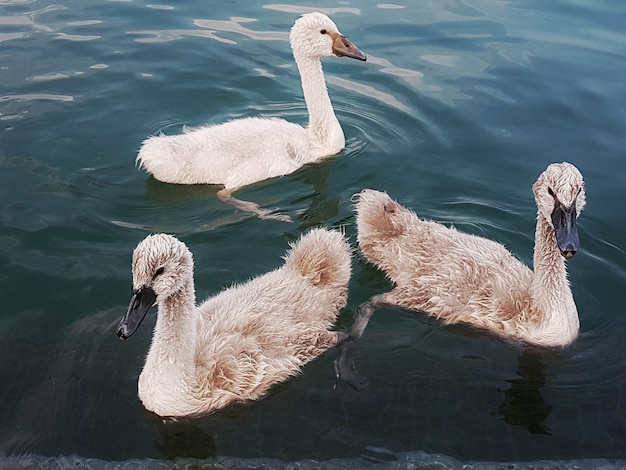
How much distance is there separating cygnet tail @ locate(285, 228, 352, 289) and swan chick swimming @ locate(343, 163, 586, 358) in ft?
1.08

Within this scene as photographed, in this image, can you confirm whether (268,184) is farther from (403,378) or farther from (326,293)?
(403,378)

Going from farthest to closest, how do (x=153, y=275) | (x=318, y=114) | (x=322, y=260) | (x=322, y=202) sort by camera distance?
(x=318, y=114)
(x=322, y=202)
(x=322, y=260)
(x=153, y=275)

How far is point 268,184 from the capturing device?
7562 millimetres

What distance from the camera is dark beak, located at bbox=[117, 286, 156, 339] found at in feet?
15.0

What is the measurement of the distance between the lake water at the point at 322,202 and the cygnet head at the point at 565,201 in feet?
3.11

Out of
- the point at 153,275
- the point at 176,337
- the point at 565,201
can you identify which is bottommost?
the point at 176,337

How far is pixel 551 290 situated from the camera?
561 cm

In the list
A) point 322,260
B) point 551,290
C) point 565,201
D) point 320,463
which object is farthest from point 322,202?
point 320,463

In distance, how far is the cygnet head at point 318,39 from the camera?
8.09 metres

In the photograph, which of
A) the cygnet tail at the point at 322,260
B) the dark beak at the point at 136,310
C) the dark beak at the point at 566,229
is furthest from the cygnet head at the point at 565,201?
the dark beak at the point at 136,310

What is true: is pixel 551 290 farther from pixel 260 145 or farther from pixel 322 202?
pixel 260 145

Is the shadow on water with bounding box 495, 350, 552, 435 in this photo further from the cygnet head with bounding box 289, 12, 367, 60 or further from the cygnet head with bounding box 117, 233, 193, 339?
the cygnet head with bounding box 289, 12, 367, 60

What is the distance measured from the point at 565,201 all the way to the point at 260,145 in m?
3.16

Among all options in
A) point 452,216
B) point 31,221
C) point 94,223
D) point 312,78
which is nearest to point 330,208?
point 452,216
